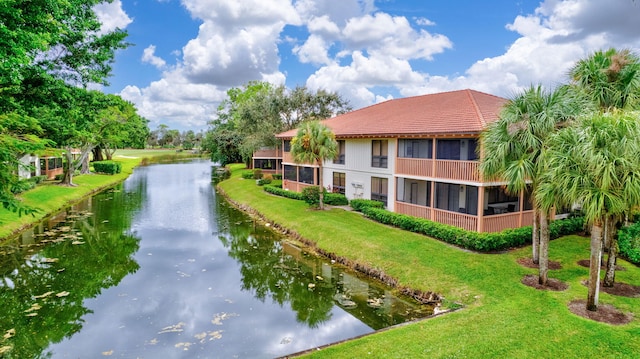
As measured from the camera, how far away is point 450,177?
2061cm

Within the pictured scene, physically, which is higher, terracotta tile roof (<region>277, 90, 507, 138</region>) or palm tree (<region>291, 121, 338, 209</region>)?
terracotta tile roof (<region>277, 90, 507, 138</region>)

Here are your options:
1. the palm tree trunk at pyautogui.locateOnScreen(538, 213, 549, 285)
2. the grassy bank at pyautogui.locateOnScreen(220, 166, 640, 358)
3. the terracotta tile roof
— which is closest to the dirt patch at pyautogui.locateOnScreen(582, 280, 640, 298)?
the grassy bank at pyautogui.locateOnScreen(220, 166, 640, 358)

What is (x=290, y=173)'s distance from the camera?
3803 cm

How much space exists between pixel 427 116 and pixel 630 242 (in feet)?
38.9

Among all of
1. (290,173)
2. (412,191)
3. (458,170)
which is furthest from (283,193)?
(458,170)

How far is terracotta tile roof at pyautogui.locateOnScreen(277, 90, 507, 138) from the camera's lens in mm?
20688

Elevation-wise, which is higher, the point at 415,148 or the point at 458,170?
the point at 415,148

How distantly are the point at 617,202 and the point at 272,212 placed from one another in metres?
21.7

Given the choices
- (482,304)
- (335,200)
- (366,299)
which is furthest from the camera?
(335,200)

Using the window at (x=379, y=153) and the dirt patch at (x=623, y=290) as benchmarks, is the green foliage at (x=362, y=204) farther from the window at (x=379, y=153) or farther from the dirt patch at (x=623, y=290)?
the dirt patch at (x=623, y=290)

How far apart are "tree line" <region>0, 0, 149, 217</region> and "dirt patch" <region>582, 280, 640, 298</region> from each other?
1736cm

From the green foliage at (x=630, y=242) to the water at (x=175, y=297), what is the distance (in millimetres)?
9161

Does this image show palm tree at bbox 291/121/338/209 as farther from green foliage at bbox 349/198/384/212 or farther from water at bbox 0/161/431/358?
water at bbox 0/161/431/358

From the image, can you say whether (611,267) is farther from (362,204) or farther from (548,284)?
(362,204)
